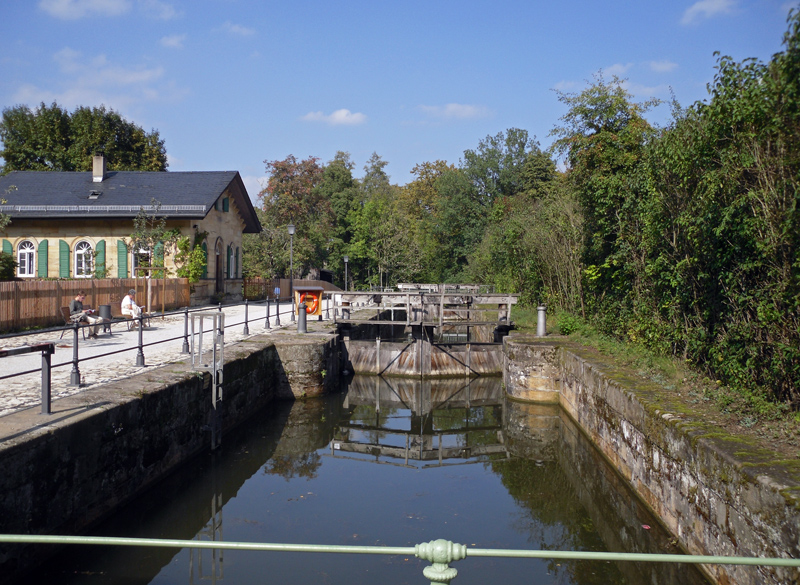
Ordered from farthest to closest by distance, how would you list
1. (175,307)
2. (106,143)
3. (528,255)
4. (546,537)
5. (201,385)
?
(106,143) < (175,307) < (528,255) < (201,385) < (546,537)

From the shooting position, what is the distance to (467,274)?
48750 millimetres

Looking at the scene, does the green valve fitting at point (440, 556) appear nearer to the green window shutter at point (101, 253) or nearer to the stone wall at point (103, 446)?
the stone wall at point (103, 446)

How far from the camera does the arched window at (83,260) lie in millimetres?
25352

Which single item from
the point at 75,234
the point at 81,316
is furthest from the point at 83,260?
the point at 81,316

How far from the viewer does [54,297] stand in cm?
1694

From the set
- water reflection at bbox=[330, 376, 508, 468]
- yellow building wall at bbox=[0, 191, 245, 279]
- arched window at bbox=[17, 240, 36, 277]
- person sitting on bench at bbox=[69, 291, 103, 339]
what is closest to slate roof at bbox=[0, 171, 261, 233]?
yellow building wall at bbox=[0, 191, 245, 279]

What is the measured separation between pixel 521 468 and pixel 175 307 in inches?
667

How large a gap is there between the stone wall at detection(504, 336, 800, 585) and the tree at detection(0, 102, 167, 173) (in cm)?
4093

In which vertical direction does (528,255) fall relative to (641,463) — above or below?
above

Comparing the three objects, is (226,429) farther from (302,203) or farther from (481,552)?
(302,203)

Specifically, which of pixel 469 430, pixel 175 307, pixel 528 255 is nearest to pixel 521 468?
pixel 469 430

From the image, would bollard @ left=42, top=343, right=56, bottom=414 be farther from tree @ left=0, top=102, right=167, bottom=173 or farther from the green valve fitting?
tree @ left=0, top=102, right=167, bottom=173

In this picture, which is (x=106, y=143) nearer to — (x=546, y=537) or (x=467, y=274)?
(x=467, y=274)

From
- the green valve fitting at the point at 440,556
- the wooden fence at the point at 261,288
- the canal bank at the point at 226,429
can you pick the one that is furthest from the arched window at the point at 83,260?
the green valve fitting at the point at 440,556
